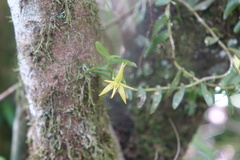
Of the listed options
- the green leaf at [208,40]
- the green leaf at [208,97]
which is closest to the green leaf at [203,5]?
the green leaf at [208,40]

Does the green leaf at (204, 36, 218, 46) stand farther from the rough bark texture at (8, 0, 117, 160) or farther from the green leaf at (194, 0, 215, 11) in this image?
the rough bark texture at (8, 0, 117, 160)

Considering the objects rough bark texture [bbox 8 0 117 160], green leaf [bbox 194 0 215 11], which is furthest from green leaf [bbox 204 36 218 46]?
rough bark texture [bbox 8 0 117 160]

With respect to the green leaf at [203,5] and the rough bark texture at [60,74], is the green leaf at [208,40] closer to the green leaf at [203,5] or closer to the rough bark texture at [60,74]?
the green leaf at [203,5]

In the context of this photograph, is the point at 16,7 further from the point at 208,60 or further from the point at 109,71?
the point at 208,60

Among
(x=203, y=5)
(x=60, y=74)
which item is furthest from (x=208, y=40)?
(x=60, y=74)

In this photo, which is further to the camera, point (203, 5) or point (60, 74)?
point (203, 5)

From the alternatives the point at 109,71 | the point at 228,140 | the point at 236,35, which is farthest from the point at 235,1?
the point at 228,140

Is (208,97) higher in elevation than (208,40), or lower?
lower

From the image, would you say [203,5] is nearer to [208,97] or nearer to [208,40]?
[208,40]

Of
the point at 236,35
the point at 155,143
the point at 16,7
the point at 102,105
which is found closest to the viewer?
the point at 16,7
